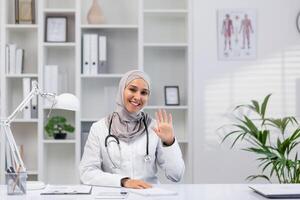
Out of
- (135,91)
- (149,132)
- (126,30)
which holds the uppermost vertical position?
(126,30)

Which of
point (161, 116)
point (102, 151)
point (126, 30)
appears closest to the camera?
point (161, 116)

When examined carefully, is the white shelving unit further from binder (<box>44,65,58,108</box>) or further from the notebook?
the notebook

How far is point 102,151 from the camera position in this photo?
10.5ft

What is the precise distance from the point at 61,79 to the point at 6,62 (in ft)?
1.55

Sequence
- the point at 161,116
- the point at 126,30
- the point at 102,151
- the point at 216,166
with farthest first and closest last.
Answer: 1. the point at 126,30
2. the point at 216,166
3. the point at 102,151
4. the point at 161,116

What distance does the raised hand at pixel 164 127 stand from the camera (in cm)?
293

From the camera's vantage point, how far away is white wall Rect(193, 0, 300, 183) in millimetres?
4645

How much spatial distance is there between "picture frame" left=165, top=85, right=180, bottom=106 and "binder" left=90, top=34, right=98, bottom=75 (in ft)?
2.05

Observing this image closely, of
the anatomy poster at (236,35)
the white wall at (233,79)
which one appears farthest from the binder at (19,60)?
the anatomy poster at (236,35)

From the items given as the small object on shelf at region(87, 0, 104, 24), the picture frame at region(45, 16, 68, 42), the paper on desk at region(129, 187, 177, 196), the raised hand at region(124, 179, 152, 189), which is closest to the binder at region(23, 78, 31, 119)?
the picture frame at region(45, 16, 68, 42)

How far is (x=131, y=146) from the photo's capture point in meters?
3.19

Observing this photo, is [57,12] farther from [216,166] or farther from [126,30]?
[216,166]

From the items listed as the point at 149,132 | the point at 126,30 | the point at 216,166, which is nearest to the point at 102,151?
the point at 149,132

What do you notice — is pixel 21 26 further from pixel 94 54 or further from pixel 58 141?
pixel 58 141
